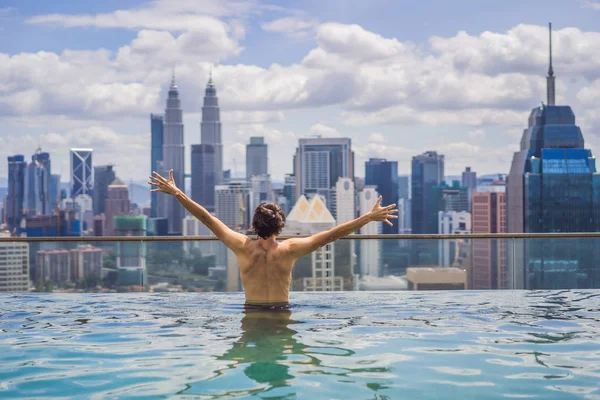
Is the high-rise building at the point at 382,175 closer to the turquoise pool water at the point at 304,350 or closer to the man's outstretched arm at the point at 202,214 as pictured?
the turquoise pool water at the point at 304,350

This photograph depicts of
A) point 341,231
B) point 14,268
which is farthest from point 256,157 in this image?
point 341,231

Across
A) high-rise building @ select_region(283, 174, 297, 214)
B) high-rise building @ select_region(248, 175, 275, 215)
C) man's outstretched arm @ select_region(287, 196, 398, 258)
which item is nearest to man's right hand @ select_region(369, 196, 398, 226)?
man's outstretched arm @ select_region(287, 196, 398, 258)

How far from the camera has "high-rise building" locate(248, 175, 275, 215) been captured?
15125 cm

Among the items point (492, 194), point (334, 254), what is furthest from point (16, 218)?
point (334, 254)

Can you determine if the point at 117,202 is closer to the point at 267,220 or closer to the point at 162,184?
the point at 162,184

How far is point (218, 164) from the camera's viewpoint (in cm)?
19025

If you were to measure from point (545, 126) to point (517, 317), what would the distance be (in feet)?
385

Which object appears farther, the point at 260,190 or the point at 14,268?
the point at 260,190

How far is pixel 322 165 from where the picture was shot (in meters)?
147

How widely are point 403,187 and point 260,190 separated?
3121 centimetres

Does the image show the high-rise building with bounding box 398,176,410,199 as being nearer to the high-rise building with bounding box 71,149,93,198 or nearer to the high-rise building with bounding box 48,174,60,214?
the high-rise building with bounding box 71,149,93,198

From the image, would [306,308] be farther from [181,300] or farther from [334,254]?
[334,254]

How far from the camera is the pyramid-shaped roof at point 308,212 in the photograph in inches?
523

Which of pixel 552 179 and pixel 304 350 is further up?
pixel 552 179
